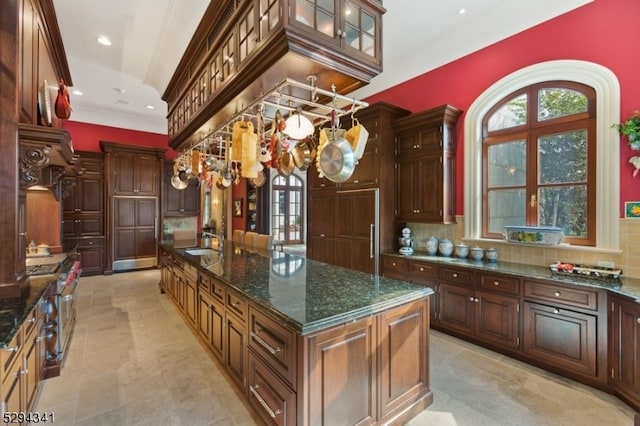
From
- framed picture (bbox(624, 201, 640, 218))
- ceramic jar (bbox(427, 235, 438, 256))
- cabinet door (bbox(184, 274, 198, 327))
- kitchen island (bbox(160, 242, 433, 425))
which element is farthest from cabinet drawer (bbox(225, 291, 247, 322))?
framed picture (bbox(624, 201, 640, 218))

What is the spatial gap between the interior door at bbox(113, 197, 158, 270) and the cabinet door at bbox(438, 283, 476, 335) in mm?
6393

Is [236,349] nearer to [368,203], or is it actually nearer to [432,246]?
[368,203]

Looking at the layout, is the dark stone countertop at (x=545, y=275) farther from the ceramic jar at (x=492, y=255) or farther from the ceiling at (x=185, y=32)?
the ceiling at (x=185, y=32)

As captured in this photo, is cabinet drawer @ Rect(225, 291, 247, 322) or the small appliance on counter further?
the small appliance on counter

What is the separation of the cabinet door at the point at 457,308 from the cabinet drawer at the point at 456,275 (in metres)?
0.07

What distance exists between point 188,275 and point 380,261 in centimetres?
239

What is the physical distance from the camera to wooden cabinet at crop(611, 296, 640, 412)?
79.4 inches

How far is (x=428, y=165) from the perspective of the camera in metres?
3.76

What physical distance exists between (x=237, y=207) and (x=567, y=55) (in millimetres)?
7663

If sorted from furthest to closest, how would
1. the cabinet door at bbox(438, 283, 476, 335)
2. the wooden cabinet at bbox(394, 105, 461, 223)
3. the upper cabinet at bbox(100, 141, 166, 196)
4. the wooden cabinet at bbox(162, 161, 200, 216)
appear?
1. the wooden cabinet at bbox(162, 161, 200, 216)
2. the upper cabinet at bbox(100, 141, 166, 196)
3. the wooden cabinet at bbox(394, 105, 461, 223)
4. the cabinet door at bbox(438, 283, 476, 335)

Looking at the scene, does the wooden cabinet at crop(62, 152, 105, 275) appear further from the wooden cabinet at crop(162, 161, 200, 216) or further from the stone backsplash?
the stone backsplash

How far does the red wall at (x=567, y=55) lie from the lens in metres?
2.51

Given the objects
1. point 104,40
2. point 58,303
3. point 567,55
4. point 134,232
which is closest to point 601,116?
point 567,55

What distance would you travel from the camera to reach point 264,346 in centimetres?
168
